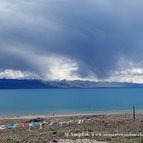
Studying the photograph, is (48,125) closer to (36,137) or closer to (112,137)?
(36,137)

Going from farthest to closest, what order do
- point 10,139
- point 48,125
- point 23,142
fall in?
point 48,125 → point 10,139 → point 23,142

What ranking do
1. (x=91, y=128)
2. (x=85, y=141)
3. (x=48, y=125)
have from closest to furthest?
(x=85, y=141) → (x=91, y=128) → (x=48, y=125)

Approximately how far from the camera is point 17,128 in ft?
159

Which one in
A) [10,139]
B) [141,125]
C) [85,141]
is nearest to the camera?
[85,141]

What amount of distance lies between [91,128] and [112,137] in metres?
8.94

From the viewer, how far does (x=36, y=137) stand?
1499 inches

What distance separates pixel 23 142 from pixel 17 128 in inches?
530

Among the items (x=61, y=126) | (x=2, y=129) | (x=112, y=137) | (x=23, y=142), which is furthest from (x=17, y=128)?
(x=112, y=137)

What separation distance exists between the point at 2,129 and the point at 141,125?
1658 centimetres

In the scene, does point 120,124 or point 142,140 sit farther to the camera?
point 120,124

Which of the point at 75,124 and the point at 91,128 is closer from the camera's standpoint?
the point at 91,128

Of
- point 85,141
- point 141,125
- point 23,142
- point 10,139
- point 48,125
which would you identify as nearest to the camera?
point 85,141

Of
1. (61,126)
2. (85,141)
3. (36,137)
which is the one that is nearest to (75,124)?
(61,126)

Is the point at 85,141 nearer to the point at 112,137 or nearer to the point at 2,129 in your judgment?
the point at 112,137
